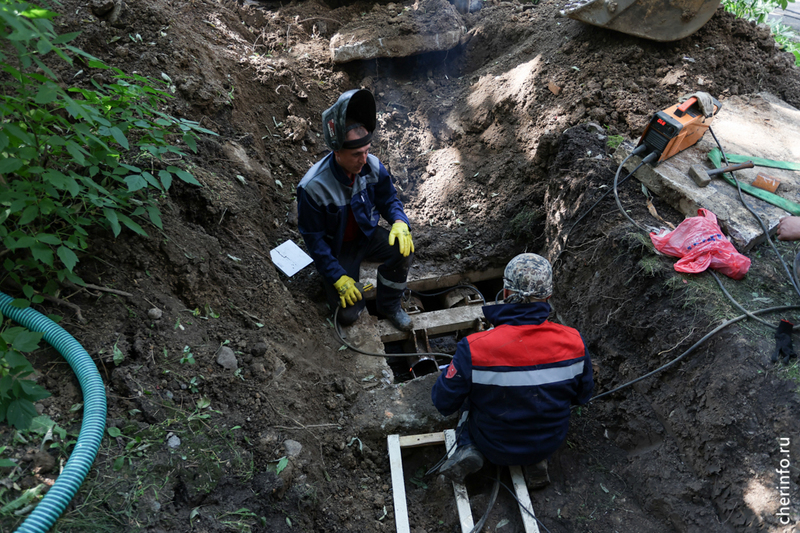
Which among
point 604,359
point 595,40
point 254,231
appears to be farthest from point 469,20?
point 604,359

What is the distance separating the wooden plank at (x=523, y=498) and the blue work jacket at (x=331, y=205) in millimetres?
1603

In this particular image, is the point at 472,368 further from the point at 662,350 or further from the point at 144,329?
the point at 144,329

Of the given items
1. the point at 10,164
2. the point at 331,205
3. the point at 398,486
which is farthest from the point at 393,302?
the point at 10,164

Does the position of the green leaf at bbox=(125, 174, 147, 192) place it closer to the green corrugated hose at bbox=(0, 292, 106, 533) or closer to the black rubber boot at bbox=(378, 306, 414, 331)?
the green corrugated hose at bbox=(0, 292, 106, 533)

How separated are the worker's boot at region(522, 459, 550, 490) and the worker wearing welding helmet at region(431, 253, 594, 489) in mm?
115

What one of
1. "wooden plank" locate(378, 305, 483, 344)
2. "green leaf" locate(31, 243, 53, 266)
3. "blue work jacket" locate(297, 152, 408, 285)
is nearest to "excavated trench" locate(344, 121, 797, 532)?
"wooden plank" locate(378, 305, 483, 344)

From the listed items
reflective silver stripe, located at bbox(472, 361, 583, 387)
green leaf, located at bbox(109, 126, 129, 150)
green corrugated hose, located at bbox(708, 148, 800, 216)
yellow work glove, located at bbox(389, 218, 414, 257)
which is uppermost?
green leaf, located at bbox(109, 126, 129, 150)

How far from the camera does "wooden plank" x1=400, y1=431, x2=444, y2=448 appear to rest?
2641 mm

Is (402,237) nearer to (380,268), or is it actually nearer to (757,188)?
(380,268)

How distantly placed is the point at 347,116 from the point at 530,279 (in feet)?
5.01

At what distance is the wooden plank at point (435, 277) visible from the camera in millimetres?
3830

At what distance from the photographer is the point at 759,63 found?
4.08m

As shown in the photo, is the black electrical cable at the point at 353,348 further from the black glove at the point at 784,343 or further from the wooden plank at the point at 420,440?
the black glove at the point at 784,343

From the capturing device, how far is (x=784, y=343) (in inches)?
87.0
